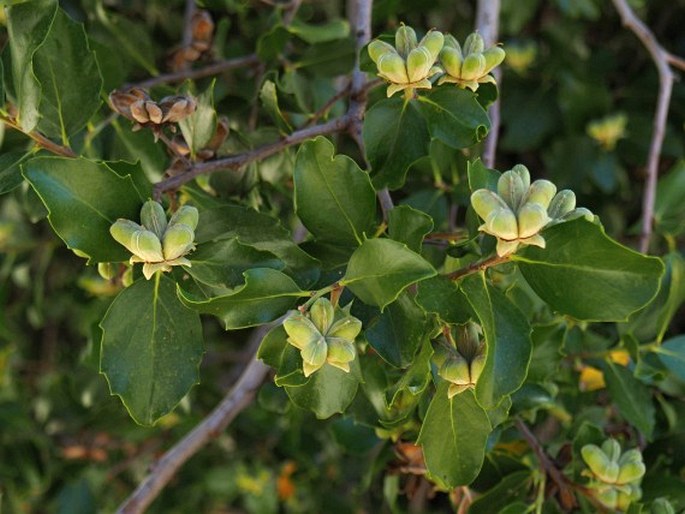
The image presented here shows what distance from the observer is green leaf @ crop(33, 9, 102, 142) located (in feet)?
3.35

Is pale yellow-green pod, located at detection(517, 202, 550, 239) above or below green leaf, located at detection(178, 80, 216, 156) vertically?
above

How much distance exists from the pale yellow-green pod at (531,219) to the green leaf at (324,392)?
223 millimetres

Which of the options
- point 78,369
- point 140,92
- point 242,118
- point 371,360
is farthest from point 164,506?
point 140,92

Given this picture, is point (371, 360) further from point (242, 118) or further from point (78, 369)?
point (78, 369)

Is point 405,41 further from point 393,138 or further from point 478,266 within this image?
point 478,266

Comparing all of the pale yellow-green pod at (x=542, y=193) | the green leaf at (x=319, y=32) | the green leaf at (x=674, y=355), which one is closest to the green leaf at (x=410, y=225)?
the pale yellow-green pod at (x=542, y=193)

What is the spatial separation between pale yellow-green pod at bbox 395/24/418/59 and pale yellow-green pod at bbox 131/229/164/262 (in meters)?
0.30

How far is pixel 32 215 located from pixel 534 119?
3.83 feet

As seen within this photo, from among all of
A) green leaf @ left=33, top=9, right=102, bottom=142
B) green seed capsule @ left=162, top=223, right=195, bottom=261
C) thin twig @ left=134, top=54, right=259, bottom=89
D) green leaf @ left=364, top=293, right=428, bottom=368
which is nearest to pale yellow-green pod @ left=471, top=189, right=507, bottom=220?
green leaf @ left=364, top=293, right=428, bottom=368

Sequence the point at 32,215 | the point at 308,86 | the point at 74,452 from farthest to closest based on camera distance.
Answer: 1. the point at 74,452
2. the point at 308,86
3. the point at 32,215

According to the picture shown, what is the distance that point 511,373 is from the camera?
2.64ft

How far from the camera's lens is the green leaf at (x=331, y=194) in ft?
2.93

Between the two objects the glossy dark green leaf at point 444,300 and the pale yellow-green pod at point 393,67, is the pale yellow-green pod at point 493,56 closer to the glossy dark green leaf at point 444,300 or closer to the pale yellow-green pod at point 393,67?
the pale yellow-green pod at point 393,67

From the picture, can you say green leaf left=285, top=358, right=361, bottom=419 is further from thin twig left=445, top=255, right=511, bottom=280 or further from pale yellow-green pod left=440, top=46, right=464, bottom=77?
pale yellow-green pod left=440, top=46, right=464, bottom=77
